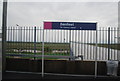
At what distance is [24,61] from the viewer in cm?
591

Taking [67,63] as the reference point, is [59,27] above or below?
above

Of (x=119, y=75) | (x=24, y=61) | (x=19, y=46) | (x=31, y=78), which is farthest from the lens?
(x=19, y=46)

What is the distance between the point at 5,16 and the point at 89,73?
486cm

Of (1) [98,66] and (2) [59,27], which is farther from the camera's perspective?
(1) [98,66]

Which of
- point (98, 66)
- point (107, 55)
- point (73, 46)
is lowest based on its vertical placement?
point (98, 66)

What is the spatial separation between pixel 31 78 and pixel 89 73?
2.74 metres

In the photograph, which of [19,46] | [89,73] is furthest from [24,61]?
[89,73]

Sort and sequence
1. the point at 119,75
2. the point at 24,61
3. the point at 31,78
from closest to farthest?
the point at 31,78 < the point at 119,75 < the point at 24,61

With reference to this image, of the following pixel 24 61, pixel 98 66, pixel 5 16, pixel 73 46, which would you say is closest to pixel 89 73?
pixel 98 66

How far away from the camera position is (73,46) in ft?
21.5

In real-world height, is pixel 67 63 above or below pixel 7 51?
below

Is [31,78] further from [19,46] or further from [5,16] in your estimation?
[5,16]

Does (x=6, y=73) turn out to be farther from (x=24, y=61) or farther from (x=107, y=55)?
(x=107, y=55)

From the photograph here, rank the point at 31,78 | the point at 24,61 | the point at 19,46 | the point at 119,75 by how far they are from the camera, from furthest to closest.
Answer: the point at 19,46 → the point at 24,61 → the point at 119,75 → the point at 31,78
